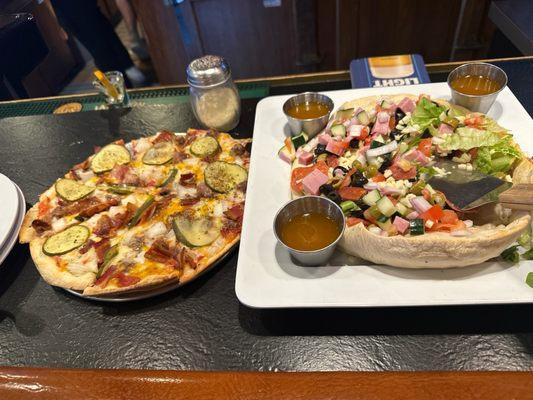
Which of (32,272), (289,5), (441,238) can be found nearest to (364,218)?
(441,238)

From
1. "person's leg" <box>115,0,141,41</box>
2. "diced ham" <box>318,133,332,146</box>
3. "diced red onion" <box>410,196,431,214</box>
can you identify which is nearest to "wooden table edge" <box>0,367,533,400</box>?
"diced red onion" <box>410,196,431,214</box>

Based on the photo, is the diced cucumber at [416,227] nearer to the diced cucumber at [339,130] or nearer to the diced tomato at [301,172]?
the diced tomato at [301,172]

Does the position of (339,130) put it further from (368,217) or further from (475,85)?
(475,85)

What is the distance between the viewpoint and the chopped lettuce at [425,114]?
7.39 feet

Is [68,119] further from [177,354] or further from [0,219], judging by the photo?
[177,354]

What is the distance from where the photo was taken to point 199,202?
7.78ft

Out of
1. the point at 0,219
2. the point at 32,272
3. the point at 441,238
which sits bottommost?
the point at 32,272

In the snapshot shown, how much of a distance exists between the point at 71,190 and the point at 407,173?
2.04 metres

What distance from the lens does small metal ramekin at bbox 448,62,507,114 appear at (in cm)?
237

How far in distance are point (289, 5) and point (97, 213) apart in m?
3.64

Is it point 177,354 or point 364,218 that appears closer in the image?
point 177,354

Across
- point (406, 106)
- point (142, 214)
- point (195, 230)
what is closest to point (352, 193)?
point (406, 106)

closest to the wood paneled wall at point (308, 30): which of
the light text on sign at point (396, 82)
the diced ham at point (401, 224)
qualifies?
the light text on sign at point (396, 82)

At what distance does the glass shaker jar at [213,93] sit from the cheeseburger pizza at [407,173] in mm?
666
